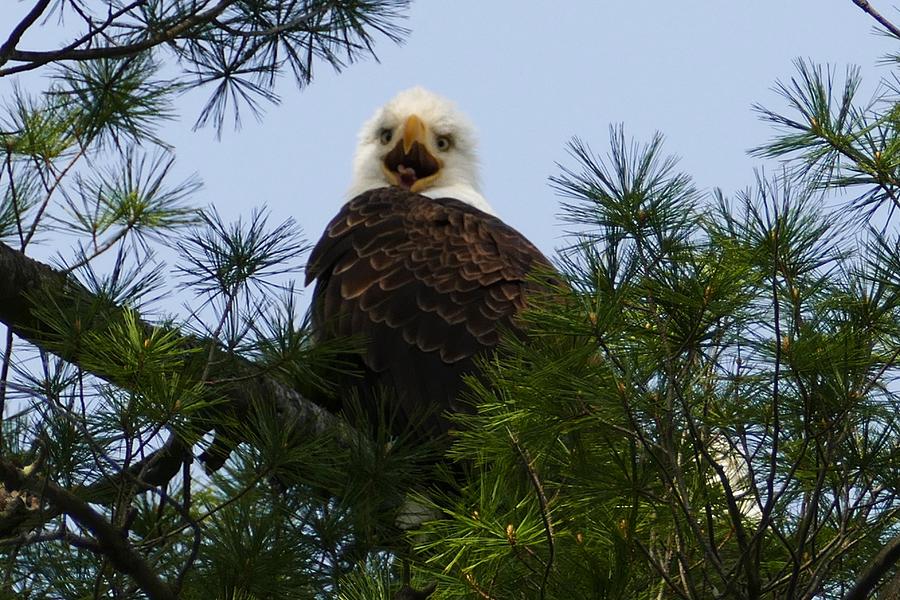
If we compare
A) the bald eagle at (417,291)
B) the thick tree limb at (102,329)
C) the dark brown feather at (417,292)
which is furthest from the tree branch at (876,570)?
the dark brown feather at (417,292)

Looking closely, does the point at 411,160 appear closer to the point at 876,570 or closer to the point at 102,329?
the point at 102,329

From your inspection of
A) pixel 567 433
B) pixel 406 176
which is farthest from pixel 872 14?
pixel 406 176

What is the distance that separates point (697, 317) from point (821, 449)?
1.19 feet

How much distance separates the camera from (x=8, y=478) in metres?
2.85

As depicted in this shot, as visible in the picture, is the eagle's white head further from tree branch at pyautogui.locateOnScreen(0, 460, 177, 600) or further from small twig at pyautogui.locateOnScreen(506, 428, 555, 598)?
small twig at pyautogui.locateOnScreen(506, 428, 555, 598)

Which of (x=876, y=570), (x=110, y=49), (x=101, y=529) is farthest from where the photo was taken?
(x=110, y=49)

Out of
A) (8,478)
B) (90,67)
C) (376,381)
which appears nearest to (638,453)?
(8,478)

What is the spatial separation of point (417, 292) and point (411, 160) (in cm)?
191

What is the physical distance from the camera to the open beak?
6.52 meters

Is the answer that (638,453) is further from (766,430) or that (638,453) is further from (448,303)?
(448,303)

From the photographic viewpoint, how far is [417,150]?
6.56m

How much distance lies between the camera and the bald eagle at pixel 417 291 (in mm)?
4527

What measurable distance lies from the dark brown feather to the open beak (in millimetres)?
1152

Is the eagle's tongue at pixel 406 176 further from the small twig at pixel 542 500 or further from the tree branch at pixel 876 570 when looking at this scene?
the tree branch at pixel 876 570
